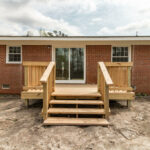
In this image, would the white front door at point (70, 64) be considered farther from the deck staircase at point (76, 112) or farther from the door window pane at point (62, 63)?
the deck staircase at point (76, 112)

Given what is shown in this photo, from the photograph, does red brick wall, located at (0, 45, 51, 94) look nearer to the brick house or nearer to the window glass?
the brick house

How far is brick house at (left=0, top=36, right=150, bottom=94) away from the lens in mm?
6234

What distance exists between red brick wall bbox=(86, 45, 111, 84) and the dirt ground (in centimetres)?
317

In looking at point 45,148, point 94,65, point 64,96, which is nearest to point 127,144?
point 45,148

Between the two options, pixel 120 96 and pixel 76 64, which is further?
pixel 76 64

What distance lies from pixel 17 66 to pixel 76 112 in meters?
4.83

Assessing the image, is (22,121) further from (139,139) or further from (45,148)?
(139,139)

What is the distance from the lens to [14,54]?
6.51 m

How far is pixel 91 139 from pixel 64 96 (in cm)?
169

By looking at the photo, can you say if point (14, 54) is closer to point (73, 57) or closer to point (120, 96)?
point (73, 57)

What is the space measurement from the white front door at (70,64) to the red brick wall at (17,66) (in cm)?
67

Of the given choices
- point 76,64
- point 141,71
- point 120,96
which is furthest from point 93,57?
point 120,96

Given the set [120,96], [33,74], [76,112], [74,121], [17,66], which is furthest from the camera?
[17,66]

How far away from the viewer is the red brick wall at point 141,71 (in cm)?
624
